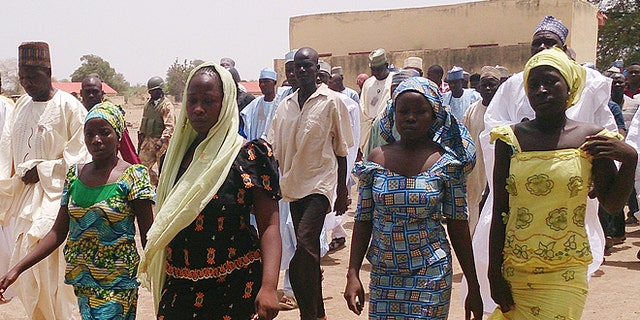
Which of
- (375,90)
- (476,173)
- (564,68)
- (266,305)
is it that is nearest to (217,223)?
(266,305)

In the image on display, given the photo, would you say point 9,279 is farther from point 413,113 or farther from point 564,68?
point 564,68

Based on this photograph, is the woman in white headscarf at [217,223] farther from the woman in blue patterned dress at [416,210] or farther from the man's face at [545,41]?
the man's face at [545,41]

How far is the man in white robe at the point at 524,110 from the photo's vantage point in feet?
16.4

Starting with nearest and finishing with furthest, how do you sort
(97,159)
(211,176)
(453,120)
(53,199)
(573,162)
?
(211,176) < (573,162) < (453,120) < (97,159) < (53,199)

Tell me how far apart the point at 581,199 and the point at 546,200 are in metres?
0.16

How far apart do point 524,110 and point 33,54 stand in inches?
141

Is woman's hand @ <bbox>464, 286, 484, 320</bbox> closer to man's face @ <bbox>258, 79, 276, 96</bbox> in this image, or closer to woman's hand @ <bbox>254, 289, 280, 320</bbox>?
woman's hand @ <bbox>254, 289, 280, 320</bbox>

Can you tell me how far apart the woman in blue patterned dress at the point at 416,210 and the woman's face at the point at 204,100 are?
0.84m

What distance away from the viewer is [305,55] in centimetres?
589

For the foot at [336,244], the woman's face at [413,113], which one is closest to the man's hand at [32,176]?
the woman's face at [413,113]

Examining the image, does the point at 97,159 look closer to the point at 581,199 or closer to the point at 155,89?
the point at 581,199

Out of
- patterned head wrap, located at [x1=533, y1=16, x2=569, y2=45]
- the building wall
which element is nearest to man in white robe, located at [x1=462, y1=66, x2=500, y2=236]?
patterned head wrap, located at [x1=533, y1=16, x2=569, y2=45]

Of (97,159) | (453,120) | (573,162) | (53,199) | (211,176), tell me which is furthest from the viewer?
(53,199)

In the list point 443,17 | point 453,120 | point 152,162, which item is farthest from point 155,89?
point 443,17
